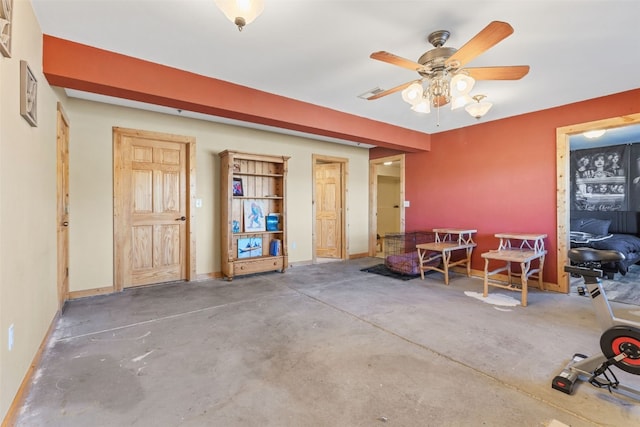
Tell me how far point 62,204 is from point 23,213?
5.71ft

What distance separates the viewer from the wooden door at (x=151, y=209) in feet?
13.1

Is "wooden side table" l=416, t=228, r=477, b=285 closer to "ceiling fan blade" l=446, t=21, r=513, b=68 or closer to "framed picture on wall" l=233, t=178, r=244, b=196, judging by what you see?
"ceiling fan blade" l=446, t=21, r=513, b=68

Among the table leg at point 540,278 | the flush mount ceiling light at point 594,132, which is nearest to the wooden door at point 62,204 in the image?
the table leg at point 540,278

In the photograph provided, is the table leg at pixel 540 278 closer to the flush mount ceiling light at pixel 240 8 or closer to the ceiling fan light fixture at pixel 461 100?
the ceiling fan light fixture at pixel 461 100

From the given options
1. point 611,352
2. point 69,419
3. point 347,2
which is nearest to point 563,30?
point 347,2

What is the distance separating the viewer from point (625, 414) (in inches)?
64.4

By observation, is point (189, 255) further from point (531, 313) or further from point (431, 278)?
point (531, 313)

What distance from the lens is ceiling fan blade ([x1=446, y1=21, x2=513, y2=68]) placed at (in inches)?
67.7

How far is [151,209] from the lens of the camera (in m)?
4.23

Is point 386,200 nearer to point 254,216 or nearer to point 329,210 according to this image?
point 329,210

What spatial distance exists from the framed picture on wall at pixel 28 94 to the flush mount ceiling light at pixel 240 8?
131cm

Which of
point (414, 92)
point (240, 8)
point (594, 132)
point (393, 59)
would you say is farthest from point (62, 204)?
point (594, 132)

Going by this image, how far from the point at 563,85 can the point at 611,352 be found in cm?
283

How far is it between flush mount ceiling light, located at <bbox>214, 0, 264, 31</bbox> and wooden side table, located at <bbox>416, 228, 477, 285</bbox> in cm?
372
